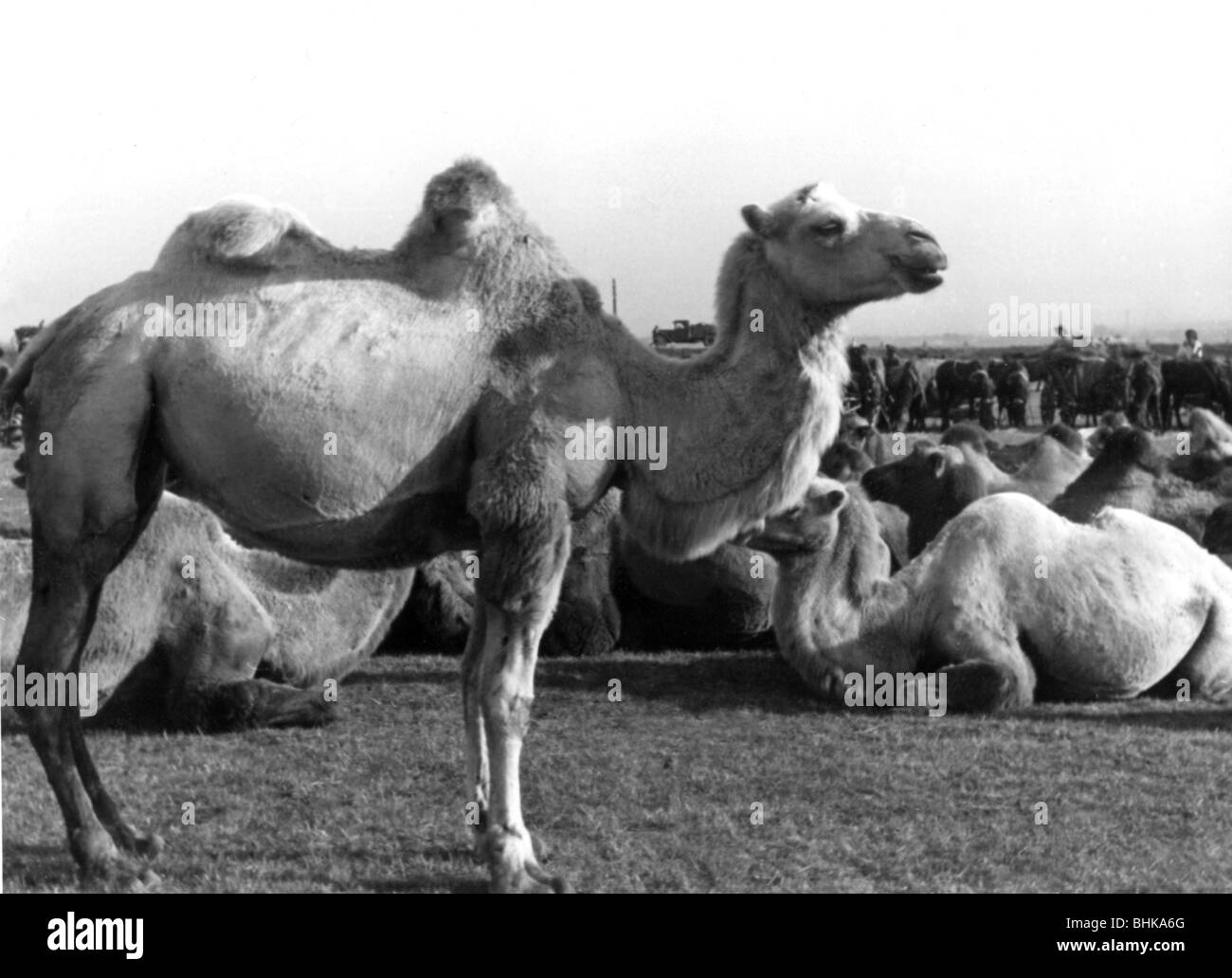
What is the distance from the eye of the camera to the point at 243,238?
618 centimetres

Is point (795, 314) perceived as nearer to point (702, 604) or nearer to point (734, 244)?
point (734, 244)

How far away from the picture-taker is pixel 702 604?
11.4 meters

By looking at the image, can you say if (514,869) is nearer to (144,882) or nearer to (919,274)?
(144,882)

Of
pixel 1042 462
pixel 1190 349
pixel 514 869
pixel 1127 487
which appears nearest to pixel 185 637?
pixel 514 869

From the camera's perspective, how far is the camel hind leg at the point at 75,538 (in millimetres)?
5977

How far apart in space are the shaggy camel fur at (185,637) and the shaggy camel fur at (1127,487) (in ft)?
19.1

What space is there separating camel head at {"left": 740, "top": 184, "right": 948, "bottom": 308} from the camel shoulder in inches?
68.5

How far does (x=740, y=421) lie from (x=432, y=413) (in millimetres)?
1230

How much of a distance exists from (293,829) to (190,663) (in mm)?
2112

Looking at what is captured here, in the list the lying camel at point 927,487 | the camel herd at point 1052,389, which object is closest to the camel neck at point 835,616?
the lying camel at point 927,487

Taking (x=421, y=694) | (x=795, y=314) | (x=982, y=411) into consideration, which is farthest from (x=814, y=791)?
(x=982, y=411)

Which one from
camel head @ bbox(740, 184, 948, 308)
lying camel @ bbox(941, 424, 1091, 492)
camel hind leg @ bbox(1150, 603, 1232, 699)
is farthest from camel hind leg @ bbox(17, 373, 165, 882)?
lying camel @ bbox(941, 424, 1091, 492)

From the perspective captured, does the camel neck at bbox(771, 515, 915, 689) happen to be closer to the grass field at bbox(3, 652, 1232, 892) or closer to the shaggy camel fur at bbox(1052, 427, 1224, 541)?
the grass field at bbox(3, 652, 1232, 892)

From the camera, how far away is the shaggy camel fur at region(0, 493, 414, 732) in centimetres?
865
